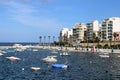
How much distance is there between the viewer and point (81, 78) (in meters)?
84.4

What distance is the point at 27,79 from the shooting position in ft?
269

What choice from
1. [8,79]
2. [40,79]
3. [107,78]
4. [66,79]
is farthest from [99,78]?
[8,79]

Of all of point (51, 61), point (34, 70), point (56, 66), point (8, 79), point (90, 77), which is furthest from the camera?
point (51, 61)

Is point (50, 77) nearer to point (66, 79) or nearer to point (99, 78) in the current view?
point (66, 79)

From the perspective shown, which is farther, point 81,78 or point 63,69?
point 63,69

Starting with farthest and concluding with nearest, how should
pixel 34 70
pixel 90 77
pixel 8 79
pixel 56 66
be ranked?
pixel 56 66
pixel 34 70
pixel 90 77
pixel 8 79

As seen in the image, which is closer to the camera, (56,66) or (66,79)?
(66,79)

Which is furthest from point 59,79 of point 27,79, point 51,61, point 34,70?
point 51,61

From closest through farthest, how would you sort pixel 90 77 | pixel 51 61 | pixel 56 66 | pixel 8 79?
pixel 8 79
pixel 90 77
pixel 56 66
pixel 51 61

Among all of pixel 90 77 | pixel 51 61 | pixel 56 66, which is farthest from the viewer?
pixel 51 61

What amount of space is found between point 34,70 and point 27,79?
2156cm

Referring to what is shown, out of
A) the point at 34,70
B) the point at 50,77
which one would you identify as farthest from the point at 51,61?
the point at 50,77

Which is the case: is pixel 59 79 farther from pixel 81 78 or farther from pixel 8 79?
pixel 8 79

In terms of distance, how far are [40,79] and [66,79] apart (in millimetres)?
6582
